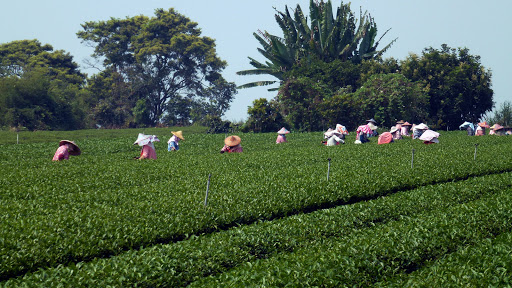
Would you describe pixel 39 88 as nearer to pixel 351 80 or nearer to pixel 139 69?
pixel 139 69

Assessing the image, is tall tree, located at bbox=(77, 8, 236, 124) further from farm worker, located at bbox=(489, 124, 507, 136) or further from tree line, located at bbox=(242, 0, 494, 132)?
farm worker, located at bbox=(489, 124, 507, 136)

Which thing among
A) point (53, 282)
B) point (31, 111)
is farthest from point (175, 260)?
point (31, 111)

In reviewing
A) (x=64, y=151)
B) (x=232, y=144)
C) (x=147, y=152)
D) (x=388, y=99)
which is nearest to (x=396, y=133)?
(x=388, y=99)

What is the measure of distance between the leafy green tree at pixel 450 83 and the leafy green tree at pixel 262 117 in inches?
679

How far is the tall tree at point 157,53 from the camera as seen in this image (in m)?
71.9

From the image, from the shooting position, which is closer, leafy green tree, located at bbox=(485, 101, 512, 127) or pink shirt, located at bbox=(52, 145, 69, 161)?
pink shirt, located at bbox=(52, 145, 69, 161)

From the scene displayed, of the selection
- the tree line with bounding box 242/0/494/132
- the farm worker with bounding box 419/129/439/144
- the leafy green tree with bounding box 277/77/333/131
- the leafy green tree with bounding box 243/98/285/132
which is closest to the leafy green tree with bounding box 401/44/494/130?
the tree line with bounding box 242/0/494/132

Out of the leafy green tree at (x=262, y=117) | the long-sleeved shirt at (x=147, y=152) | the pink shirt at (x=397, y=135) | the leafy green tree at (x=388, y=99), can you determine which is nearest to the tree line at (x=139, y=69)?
the leafy green tree at (x=262, y=117)

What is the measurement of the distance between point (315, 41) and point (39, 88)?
32.0 metres

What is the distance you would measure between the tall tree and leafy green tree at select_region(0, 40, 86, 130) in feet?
16.8

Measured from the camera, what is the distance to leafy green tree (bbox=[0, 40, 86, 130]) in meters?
55.2

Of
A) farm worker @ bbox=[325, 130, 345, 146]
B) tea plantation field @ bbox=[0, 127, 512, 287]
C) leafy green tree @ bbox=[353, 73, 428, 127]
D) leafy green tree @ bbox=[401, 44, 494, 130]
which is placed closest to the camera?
tea plantation field @ bbox=[0, 127, 512, 287]

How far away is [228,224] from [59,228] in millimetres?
4338

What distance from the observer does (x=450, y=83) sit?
60812mm
